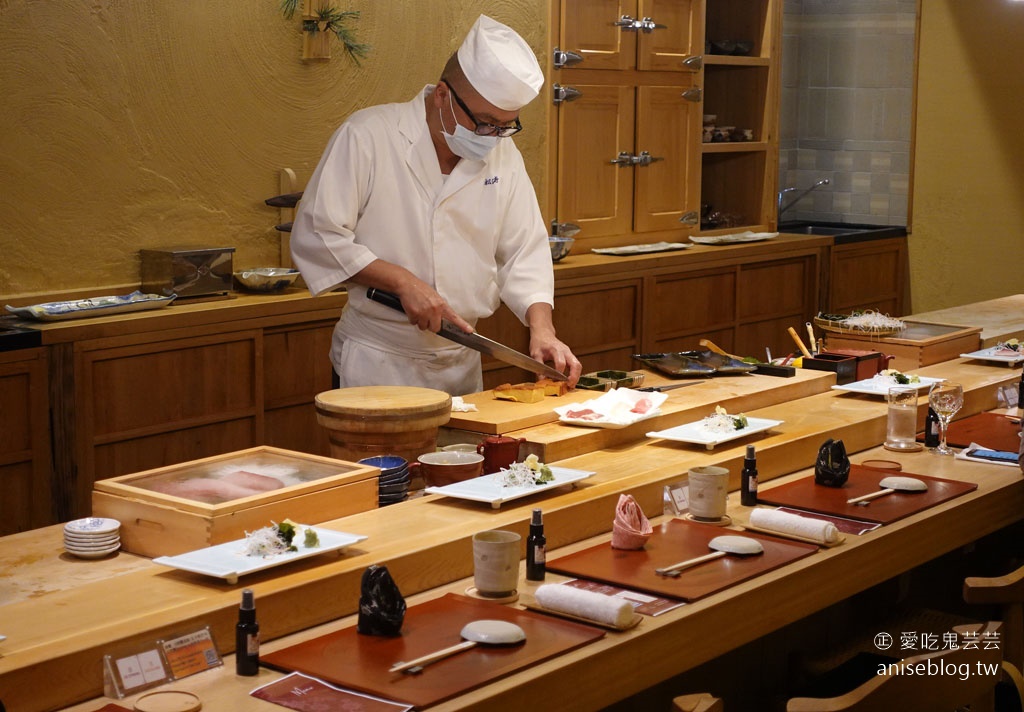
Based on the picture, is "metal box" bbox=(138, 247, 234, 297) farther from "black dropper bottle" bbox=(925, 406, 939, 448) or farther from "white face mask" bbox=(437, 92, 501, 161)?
"black dropper bottle" bbox=(925, 406, 939, 448)

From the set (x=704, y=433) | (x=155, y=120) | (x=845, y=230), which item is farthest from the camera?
(x=845, y=230)

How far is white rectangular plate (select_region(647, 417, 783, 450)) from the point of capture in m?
3.05

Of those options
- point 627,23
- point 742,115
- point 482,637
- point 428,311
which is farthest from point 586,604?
point 742,115

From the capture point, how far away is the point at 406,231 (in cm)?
364

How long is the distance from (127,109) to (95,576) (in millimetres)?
2653

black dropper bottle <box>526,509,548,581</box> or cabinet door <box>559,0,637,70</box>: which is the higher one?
cabinet door <box>559,0,637,70</box>

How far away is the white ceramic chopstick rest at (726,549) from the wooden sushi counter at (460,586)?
0.08m

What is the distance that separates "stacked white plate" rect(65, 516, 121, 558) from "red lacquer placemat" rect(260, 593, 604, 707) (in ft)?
1.68

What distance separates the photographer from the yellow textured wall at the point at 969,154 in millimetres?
7398

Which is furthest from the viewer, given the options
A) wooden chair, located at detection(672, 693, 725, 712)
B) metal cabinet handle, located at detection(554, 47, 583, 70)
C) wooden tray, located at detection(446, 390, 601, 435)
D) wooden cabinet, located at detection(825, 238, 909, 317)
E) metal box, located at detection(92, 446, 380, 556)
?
wooden cabinet, located at detection(825, 238, 909, 317)

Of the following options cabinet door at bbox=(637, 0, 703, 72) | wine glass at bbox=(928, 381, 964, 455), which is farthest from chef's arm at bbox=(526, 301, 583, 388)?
cabinet door at bbox=(637, 0, 703, 72)

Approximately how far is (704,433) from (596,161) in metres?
3.32

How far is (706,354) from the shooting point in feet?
12.7

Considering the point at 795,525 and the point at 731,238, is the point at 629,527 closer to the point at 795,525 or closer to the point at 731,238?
the point at 795,525
